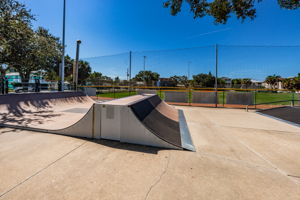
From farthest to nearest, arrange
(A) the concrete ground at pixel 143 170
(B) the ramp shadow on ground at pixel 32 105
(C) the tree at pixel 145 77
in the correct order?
(C) the tree at pixel 145 77 < (B) the ramp shadow on ground at pixel 32 105 < (A) the concrete ground at pixel 143 170

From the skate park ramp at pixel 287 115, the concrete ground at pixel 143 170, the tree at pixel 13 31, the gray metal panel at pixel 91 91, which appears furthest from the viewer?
the gray metal panel at pixel 91 91

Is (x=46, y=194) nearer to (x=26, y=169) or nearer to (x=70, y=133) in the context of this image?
(x=26, y=169)

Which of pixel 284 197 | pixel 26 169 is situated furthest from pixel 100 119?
pixel 284 197

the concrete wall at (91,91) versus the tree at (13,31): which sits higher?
the tree at (13,31)

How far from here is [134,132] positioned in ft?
10.8

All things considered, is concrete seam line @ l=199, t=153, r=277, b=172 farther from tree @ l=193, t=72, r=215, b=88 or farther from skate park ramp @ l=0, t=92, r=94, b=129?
tree @ l=193, t=72, r=215, b=88

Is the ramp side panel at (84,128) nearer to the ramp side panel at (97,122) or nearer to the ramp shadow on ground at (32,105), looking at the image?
the ramp side panel at (97,122)

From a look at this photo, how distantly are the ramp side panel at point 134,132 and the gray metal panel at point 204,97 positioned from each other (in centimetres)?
882

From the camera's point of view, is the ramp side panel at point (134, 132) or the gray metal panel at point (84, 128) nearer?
the ramp side panel at point (134, 132)

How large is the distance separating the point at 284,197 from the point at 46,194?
10.1 ft

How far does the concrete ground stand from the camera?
1778 millimetres

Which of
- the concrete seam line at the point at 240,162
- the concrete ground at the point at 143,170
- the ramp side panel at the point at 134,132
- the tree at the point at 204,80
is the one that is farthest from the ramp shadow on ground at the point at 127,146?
the tree at the point at 204,80

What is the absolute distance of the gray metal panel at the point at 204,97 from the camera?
35.4ft

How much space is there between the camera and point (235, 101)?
35.7 feet
